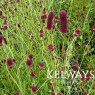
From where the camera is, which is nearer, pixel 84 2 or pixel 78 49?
pixel 78 49

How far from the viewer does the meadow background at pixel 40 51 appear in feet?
5.78

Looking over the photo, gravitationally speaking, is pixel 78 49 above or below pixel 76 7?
below

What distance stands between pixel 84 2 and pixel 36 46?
824mm

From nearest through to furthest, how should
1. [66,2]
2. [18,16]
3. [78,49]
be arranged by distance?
[78,49] → [18,16] → [66,2]

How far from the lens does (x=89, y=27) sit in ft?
Result: 9.45

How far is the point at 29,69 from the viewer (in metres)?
1.95

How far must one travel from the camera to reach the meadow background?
1762 millimetres

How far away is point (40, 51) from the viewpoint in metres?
2.23

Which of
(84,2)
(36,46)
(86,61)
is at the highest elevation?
(84,2)

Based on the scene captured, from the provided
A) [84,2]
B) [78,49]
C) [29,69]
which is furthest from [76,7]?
[29,69]

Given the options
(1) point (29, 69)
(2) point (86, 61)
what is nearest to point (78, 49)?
(2) point (86, 61)

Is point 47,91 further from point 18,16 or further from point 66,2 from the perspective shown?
point 66,2

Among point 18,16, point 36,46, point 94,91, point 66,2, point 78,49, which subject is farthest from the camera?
point 66,2

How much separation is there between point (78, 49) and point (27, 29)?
0.50 metres
